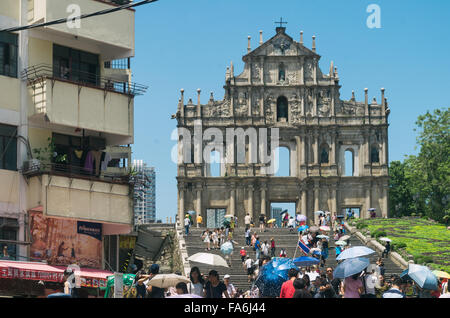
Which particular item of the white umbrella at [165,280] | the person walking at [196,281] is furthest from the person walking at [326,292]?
the white umbrella at [165,280]

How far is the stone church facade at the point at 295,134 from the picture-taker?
77.1 m

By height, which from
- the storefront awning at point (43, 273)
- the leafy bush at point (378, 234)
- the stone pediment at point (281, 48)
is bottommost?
the storefront awning at point (43, 273)

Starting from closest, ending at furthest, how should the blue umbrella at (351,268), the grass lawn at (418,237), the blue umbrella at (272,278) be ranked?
the blue umbrella at (351,268) → the blue umbrella at (272,278) → the grass lawn at (418,237)

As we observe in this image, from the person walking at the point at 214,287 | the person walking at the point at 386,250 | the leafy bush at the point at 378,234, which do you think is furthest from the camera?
the leafy bush at the point at 378,234

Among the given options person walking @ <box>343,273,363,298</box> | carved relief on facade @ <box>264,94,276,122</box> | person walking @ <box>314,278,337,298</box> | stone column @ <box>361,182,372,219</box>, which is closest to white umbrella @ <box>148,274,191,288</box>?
person walking @ <box>314,278,337,298</box>

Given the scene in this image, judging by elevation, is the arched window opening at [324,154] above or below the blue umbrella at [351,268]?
above

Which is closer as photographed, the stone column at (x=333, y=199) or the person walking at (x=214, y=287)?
the person walking at (x=214, y=287)

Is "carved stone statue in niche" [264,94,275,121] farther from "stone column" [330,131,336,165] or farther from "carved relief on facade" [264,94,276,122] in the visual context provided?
"stone column" [330,131,336,165]

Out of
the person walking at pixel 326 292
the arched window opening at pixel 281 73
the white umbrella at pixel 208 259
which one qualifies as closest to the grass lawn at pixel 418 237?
the arched window opening at pixel 281 73

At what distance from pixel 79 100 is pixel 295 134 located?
4487 cm

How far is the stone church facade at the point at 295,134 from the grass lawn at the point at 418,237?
905 cm

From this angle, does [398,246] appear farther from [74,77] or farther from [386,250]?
[74,77]

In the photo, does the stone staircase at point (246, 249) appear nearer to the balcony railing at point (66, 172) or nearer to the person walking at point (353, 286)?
the balcony railing at point (66, 172)

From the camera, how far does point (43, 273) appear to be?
1258 inches
